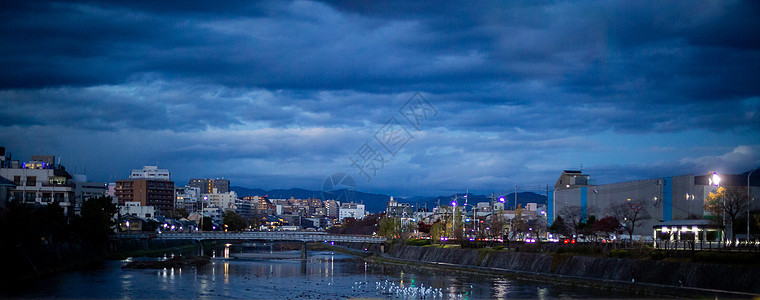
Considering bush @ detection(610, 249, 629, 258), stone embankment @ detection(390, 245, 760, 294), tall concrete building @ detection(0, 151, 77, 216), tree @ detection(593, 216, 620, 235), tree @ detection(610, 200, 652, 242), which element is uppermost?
tall concrete building @ detection(0, 151, 77, 216)

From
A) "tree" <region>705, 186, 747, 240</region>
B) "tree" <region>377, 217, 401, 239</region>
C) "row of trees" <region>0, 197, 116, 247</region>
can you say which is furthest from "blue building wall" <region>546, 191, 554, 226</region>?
"row of trees" <region>0, 197, 116, 247</region>

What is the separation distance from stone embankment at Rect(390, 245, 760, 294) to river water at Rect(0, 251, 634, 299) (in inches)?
92.5

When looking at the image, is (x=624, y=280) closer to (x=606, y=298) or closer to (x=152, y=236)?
(x=606, y=298)

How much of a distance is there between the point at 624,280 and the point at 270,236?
7449 cm

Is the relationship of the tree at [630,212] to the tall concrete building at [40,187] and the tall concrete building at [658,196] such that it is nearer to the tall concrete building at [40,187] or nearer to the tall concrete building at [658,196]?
the tall concrete building at [658,196]

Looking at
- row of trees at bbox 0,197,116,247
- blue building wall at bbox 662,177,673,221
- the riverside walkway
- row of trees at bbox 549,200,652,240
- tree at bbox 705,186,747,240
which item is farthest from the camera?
the riverside walkway

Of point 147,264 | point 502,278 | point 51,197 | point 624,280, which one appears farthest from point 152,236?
point 624,280

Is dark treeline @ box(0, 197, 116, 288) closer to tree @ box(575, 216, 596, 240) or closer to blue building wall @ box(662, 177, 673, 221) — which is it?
tree @ box(575, 216, 596, 240)

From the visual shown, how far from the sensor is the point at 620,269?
51.8 m

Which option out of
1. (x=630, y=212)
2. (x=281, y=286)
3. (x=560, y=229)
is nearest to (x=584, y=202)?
(x=560, y=229)

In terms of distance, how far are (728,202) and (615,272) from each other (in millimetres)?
20955

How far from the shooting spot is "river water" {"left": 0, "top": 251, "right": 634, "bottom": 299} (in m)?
51.5

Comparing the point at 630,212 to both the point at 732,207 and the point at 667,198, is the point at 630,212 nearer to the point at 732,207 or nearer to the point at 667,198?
the point at 667,198

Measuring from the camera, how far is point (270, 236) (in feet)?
379
